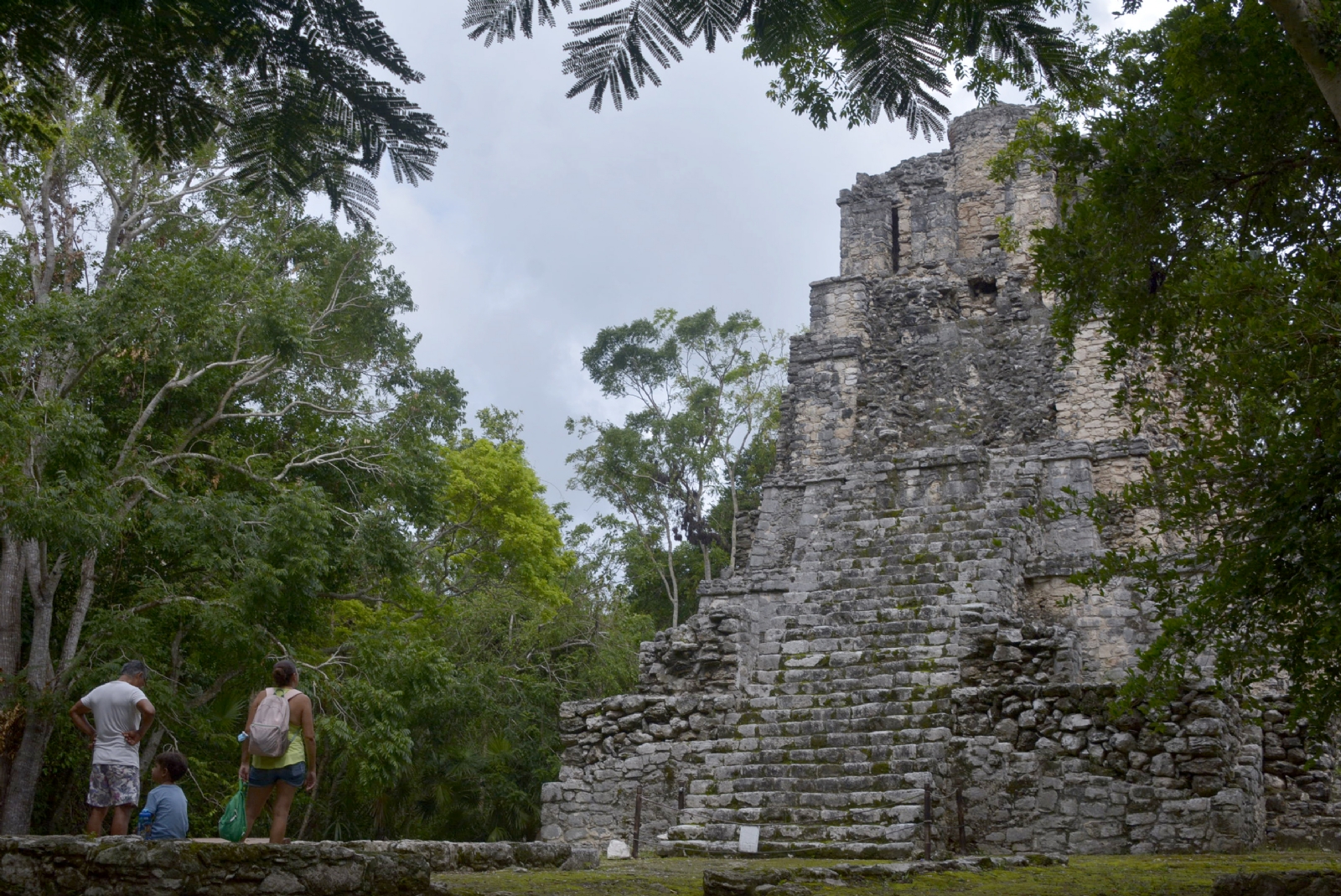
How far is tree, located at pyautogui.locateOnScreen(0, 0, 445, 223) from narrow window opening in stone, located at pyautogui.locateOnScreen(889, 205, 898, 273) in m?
14.4

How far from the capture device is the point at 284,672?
504cm

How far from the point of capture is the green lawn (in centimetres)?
495

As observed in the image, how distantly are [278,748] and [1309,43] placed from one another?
523cm

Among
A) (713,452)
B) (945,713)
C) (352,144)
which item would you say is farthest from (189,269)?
(713,452)

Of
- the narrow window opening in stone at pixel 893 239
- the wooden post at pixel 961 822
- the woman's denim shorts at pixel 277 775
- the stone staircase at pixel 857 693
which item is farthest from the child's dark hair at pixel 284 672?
the narrow window opening in stone at pixel 893 239

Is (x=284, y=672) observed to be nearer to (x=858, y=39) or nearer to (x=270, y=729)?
(x=270, y=729)

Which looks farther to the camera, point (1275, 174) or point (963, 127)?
point (963, 127)

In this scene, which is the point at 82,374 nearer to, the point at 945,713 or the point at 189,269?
the point at 189,269

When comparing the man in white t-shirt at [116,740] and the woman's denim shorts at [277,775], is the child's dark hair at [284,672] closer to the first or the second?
the woman's denim shorts at [277,775]

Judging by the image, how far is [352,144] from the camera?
119 inches

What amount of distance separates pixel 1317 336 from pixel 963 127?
13.0 meters

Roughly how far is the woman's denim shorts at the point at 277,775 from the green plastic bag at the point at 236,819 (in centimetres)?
6

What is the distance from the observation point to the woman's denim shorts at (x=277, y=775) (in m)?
5.04

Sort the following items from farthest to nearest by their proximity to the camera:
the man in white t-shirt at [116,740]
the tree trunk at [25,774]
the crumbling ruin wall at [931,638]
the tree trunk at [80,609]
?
the tree trunk at [80,609], the tree trunk at [25,774], the crumbling ruin wall at [931,638], the man in white t-shirt at [116,740]
